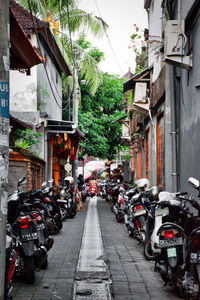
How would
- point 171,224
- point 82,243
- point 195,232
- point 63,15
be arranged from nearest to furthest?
point 195,232 → point 171,224 → point 82,243 → point 63,15

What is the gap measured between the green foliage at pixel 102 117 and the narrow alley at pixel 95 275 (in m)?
21.7

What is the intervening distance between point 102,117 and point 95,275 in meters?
27.8

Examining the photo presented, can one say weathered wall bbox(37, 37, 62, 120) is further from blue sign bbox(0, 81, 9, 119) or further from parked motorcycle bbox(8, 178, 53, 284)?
blue sign bbox(0, 81, 9, 119)

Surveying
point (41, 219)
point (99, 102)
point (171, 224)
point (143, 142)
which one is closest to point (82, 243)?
point (41, 219)

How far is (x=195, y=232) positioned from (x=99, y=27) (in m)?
20.6

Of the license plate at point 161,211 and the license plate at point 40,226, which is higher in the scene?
the license plate at point 161,211

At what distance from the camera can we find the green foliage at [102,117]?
1260 inches

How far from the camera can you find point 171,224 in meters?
5.26

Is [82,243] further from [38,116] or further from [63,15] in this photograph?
[63,15]

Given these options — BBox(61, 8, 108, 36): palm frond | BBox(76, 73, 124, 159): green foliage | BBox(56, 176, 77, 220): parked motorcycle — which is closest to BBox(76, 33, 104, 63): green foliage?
BBox(76, 73, 124, 159): green foliage

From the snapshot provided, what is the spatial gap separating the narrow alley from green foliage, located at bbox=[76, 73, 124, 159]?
853 inches

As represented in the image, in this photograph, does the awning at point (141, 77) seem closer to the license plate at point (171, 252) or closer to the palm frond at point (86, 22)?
the palm frond at point (86, 22)

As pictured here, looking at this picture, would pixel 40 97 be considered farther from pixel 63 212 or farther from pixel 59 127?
pixel 63 212

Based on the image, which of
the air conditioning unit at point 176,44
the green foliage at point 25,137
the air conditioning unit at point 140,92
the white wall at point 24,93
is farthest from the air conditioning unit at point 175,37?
the white wall at point 24,93
